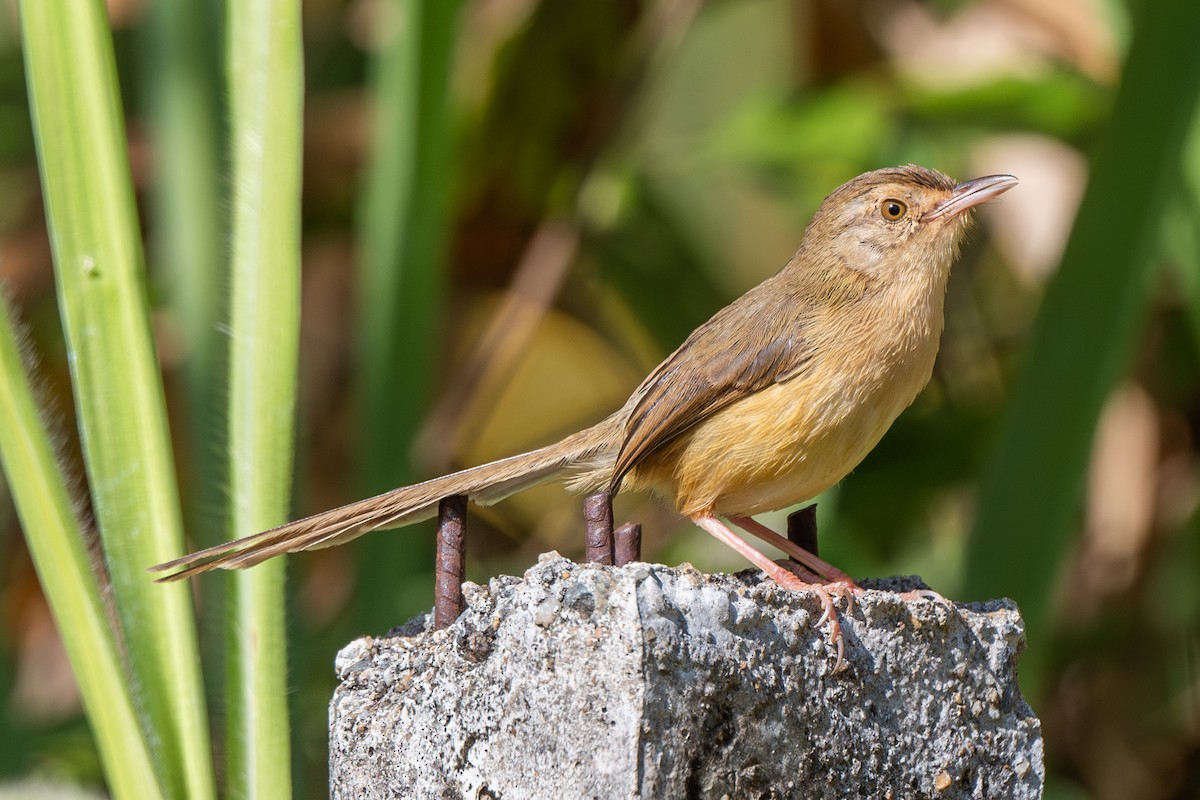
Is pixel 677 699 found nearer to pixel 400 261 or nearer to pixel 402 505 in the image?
pixel 402 505

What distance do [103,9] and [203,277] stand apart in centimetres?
197

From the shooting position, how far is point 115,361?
2.09 meters

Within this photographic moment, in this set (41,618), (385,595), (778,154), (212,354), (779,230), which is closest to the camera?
(212,354)

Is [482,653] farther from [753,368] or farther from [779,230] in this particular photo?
[779,230]

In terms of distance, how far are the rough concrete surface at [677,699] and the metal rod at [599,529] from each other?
0.51ft

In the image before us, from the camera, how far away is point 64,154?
2.09m

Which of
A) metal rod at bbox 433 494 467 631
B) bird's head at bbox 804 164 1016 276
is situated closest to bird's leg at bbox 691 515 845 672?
metal rod at bbox 433 494 467 631

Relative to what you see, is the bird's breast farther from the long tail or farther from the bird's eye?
the bird's eye

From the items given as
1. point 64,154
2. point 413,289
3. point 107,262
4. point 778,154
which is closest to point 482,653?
point 107,262

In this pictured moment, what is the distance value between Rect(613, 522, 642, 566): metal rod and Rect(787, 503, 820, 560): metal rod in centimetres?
48

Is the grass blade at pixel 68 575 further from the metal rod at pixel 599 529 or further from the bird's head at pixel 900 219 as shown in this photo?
the bird's head at pixel 900 219

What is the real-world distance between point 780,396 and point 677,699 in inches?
52.8

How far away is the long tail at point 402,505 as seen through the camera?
2.17m

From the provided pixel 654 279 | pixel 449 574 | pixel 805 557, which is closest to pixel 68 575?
pixel 449 574
